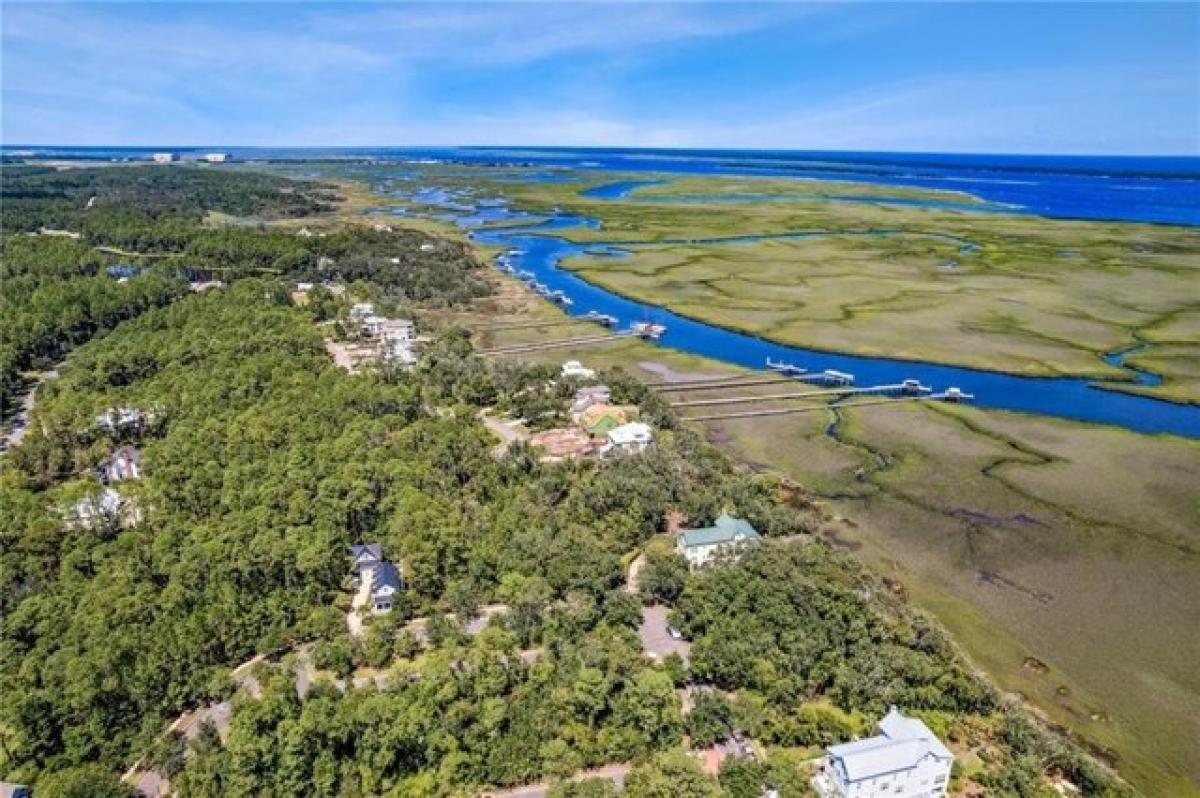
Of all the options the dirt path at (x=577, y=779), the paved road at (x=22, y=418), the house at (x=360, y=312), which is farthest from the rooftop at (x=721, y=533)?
the house at (x=360, y=312)

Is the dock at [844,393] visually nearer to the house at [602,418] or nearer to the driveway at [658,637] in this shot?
the house at [602,418]

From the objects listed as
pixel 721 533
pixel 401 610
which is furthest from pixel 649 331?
pixel 401 610

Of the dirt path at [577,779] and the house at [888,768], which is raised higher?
the house at [888,768]

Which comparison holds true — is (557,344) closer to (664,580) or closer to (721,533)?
(721,533)

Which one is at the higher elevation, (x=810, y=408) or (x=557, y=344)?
(x=557, y=344)

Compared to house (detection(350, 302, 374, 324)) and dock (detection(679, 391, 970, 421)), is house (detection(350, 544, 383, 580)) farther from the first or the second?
house (detection(350, 302, 374, 324))

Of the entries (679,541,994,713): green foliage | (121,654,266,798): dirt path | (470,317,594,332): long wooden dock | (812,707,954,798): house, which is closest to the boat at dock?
(470,317,594,332): long wooden dock
